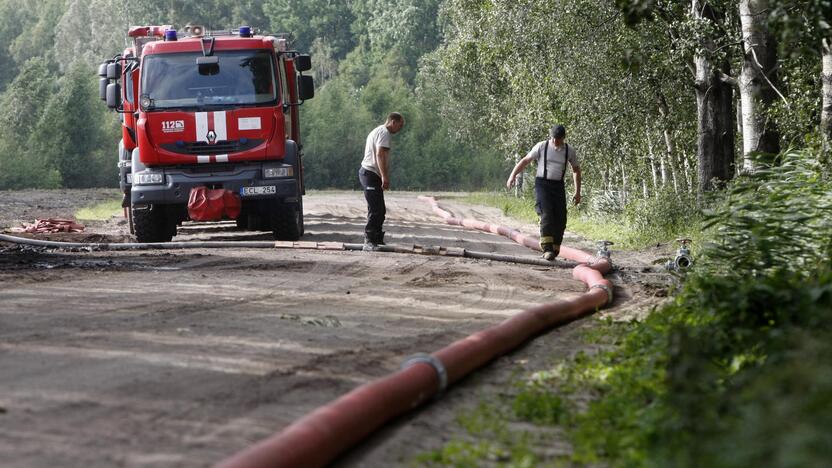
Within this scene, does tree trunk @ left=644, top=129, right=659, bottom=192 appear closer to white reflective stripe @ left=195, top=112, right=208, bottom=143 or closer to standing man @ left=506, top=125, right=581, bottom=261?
standing man @ left=506, top=125, right=581, bottom=261

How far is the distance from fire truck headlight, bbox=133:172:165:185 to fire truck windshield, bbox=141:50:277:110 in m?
1.04

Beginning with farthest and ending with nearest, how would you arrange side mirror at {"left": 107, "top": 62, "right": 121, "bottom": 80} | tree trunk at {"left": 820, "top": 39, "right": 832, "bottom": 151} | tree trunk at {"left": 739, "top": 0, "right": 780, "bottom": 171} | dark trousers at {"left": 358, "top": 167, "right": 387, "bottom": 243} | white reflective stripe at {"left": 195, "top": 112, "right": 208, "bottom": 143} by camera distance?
side mirror at {"left": 107, "top": 62, "right": 121, "bottom": 80} → white reflective stripe at {"left": 195, "top": 112, "right": 208, "bottom": 143} → tree trunk at {"left": 739, "top": 0, "right": 780, "bottom": 171} → dark trousers at {"left": 358, "top": 167, "right": 387, "bottom": 243} → tree trunk at {"left": 820, "top": 39, "right": 832, "bottom": 151}

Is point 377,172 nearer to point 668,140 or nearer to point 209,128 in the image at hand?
point 209,128

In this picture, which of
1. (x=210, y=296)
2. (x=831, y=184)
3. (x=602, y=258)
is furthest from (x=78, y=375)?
(x=602, y=258)

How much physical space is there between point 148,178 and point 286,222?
2.39 m

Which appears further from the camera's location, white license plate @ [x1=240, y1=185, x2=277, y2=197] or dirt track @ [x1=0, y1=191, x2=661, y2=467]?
white license plate @ [x1=240, y1=185, x2=277, y2=197]

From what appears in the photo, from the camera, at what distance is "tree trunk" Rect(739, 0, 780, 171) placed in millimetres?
16828

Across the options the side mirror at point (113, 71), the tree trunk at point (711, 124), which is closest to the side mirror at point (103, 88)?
the side mirror at point (113, 71)

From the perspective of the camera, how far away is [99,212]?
33312 mm

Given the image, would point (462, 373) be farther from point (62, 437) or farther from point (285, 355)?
point (62, 437)

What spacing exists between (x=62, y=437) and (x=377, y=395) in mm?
1548

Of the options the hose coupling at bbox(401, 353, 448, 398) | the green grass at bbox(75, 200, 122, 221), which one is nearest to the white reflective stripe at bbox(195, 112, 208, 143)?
the hose coupling at bbox(401, 353, 448, 398)

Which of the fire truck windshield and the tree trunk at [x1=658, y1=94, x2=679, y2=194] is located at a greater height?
the fire truck windshield

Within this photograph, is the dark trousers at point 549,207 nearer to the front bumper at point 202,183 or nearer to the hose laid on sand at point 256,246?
the hose laid on sand at point 256,246
